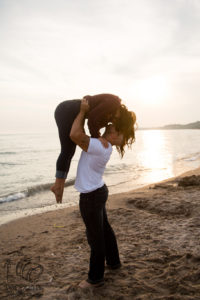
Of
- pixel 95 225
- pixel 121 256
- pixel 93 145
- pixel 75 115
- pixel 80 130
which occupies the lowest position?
pixel 121 256

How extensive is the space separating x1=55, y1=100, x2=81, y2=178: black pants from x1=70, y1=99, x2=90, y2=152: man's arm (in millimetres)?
63

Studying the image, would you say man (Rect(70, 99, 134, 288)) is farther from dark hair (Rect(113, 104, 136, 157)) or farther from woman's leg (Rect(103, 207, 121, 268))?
woman's leg (Rect(103, 207, 121, 268))

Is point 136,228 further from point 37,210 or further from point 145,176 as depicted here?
point 145,176

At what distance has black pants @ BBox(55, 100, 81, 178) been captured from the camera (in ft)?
7.82

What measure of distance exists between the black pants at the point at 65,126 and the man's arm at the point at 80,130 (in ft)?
0.21

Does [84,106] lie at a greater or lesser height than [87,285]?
greater

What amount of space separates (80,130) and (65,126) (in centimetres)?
20

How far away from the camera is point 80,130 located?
2270mm

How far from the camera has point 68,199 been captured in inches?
349

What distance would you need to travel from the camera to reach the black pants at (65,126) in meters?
2.38

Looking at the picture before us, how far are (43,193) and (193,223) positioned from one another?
288 inches

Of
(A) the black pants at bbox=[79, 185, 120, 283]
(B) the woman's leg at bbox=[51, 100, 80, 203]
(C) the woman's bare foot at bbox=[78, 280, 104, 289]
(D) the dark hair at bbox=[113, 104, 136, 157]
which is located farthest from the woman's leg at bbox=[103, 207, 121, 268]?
(D) the dark hair at bbox=[113, 104, 136, 157]

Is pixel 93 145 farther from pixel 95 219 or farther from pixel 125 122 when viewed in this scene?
pixel 95 219

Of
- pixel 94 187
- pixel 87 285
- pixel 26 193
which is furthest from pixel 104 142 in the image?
pixel 26 193
